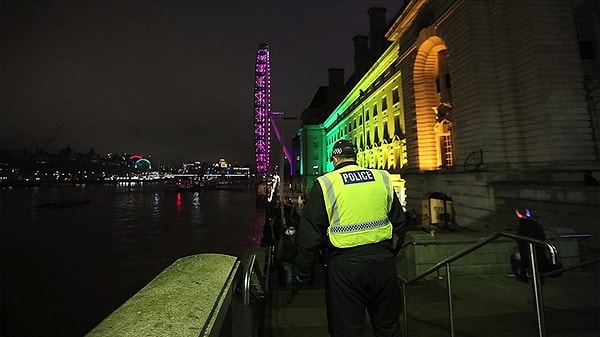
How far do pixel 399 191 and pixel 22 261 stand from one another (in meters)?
36.0

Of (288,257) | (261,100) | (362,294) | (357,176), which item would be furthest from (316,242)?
(261,100)

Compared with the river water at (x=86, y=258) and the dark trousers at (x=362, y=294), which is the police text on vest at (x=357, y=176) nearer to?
the dark trousers at (x=362, y=294)

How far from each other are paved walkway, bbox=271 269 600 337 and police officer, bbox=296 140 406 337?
1.90m

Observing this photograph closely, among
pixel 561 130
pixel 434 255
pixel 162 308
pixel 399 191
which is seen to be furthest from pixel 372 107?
pixel 162 308

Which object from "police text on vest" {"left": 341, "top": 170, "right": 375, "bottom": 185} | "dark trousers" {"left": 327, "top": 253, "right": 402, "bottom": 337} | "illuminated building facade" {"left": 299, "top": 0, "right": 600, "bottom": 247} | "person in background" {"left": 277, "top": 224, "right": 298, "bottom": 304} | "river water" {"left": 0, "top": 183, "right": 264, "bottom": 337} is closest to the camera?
"dark trousers" {"left": 327, "top": 253, "right": 402, "bottom": 337}

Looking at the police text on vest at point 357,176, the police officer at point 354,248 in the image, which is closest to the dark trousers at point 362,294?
the police officer at point 354,248

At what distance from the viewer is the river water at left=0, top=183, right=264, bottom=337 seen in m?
14.6

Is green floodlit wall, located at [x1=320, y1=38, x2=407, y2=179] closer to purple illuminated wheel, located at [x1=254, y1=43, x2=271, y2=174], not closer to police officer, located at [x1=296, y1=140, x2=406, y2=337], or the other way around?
purple illuminated wheel, located at [x1=254, y1=43, x2=271, y2=174]

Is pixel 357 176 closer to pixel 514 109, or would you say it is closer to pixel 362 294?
pixel 362 294

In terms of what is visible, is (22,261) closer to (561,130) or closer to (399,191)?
(399,191)

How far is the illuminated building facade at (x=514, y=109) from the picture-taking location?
12916 mm

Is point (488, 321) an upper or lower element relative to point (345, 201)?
lower

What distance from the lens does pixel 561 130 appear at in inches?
534

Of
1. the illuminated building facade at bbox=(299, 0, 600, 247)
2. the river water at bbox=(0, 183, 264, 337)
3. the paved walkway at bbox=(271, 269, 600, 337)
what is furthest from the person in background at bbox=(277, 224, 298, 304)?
the river water at bbox=(0, 183, 264, 337)
